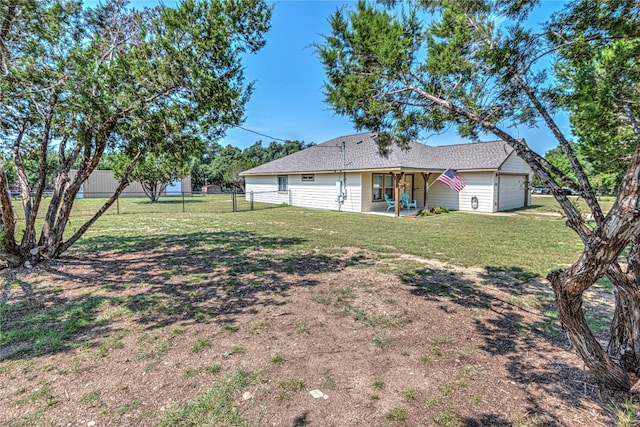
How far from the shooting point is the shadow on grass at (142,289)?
3.46 meters

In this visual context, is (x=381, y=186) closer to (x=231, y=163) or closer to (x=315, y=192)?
(x=315, y=192)

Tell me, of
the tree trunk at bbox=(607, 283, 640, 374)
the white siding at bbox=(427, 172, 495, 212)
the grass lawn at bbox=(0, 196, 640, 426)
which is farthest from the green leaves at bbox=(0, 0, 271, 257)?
the white siding at bbox=(427, 172, 495, 212)

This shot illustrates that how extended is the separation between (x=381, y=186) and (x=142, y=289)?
1360 cm

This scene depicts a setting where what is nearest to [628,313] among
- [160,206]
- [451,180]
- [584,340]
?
[584,340]

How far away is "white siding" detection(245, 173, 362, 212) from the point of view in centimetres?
1588

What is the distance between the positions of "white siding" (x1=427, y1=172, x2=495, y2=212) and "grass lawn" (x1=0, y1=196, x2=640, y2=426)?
30.5ft

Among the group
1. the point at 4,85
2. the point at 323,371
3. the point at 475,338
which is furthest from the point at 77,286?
the point at 475,338

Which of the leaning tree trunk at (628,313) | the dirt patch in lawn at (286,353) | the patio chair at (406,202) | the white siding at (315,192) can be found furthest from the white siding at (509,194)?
the leaning tree trunk at (628,313)

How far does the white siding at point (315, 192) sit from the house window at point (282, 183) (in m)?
0.31

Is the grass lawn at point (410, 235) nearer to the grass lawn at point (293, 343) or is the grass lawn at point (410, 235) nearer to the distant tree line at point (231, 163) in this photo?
the grass lawn at point (293, 343)

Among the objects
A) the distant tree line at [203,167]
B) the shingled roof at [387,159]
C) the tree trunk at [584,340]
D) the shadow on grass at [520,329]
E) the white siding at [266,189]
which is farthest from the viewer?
the white siding at [266,189]

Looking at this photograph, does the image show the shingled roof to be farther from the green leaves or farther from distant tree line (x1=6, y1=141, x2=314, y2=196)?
the green leaves

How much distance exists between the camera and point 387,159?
44.6 feet

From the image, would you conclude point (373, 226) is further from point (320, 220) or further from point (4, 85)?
point (4, 85)
